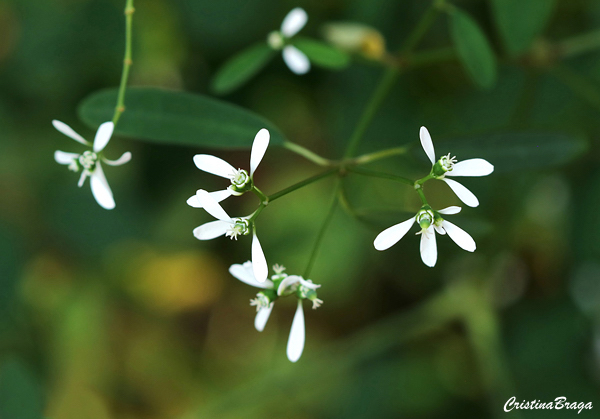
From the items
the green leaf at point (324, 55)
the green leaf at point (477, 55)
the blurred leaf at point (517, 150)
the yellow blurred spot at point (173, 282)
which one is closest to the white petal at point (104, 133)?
the green leaf at point (324, 55)

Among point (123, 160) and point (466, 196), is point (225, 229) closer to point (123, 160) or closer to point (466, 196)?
point (123, 160)

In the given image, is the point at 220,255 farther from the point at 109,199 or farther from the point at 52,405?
the point at 109,199

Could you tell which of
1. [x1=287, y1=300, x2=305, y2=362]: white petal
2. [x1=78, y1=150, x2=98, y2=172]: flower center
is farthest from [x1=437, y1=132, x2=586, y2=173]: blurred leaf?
[x1=78, y1=150, x2=98, y2=172]: flower center

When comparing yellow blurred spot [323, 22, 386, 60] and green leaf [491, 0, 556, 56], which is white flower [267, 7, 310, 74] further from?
green leaf [491, 0, 556, 56]

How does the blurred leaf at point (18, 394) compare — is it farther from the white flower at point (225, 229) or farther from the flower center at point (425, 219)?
the flower center at point (425, 219)

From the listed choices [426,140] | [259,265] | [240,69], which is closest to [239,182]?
[259,265]

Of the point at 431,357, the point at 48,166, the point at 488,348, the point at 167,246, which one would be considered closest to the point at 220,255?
Answer: the point at 167,246
